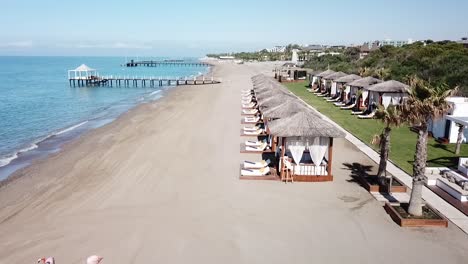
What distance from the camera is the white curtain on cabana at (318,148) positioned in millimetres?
13664

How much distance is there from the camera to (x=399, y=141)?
746 inches

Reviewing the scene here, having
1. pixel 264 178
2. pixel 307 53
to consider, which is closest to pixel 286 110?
pixel 264 178

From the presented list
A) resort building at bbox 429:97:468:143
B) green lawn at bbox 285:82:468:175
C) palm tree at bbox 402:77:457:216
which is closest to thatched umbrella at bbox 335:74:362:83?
green lawn at bbox 285:82:468:175

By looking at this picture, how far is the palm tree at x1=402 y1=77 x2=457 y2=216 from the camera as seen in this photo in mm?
9586

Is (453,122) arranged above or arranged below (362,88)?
below

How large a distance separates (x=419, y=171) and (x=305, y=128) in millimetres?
4185

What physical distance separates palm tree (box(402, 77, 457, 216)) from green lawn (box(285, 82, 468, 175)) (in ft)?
13.7

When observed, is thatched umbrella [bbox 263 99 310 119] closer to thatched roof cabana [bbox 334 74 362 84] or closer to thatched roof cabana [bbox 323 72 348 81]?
thatched roof cabana [bbox 334 74 362 84]

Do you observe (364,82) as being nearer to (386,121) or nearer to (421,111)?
(386,121)

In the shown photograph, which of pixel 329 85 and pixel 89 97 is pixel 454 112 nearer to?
pixel 329 85

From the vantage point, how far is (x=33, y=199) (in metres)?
12.9

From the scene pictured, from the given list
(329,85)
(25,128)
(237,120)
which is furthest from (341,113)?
(25,128)

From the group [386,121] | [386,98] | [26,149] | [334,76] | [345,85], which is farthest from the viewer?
[334,76]

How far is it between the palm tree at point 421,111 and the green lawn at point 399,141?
416 cm
